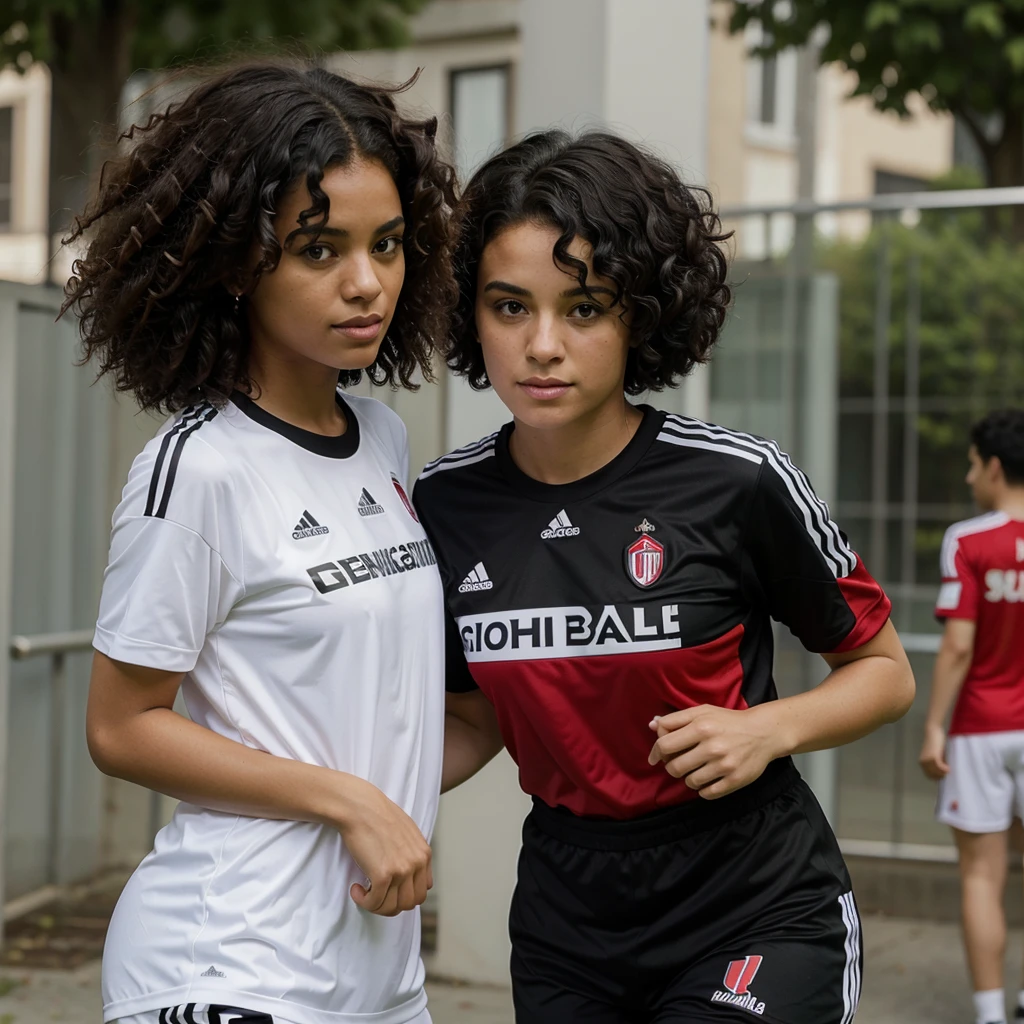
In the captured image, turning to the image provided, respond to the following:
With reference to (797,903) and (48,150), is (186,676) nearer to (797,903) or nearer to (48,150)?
(797,903)

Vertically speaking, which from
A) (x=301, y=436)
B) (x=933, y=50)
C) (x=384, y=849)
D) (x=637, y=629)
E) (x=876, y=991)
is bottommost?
(x=876, y=991)

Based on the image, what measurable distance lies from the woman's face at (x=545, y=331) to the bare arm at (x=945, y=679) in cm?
327

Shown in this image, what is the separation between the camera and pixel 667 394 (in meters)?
4.64

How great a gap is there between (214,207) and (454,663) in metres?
0.82

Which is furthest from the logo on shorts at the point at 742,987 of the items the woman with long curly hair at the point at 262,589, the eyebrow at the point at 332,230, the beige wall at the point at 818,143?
the beige wall at the point at 818,143

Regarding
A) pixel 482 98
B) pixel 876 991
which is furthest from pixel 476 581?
pixel 482 98

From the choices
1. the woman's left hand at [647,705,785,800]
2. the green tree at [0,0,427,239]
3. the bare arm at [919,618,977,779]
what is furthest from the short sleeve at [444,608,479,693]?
the green tree at [0,0,427,239]

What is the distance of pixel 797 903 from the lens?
7.36ft

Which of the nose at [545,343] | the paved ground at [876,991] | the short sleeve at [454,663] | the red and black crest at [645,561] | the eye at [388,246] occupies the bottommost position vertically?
the paved ground at [876,991]

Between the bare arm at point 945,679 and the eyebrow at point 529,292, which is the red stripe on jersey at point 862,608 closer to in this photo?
the eyebrow at point 529,292

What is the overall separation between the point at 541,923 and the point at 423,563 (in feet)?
1.92

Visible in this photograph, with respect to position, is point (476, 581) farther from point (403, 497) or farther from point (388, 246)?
point (388, 246)

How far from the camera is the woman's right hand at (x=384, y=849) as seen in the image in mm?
1901

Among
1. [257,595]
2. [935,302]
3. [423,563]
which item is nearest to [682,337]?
[423,563]
